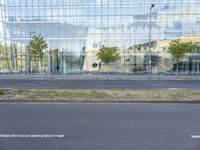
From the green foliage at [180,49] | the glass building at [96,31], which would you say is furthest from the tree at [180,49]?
the glass building at [96,31]

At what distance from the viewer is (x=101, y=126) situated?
7504 mm

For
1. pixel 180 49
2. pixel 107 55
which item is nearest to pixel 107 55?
pixel 107 55

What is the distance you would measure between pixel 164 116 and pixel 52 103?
17.4ft

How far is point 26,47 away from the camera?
170 ft

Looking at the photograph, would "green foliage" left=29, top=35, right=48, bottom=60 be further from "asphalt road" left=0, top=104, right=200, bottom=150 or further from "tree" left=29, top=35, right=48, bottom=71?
"asphalt road" left=0, top=104, right=200, bottom=150

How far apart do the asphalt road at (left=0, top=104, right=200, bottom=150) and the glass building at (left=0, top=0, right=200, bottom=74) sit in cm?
3861

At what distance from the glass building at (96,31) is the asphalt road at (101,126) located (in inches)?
1520

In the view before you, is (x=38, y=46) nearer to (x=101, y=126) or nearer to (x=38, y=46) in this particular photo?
(x=38, y=46)

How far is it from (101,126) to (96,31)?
4453cm

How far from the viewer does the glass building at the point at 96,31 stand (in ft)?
161

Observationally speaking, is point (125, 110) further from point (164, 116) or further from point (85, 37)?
point (85, 37)

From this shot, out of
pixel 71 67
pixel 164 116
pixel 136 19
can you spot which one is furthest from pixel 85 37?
pixel 164 116

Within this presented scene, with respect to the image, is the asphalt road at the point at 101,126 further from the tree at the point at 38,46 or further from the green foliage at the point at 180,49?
the tree at the point at 38,46

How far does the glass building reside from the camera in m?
49.2
